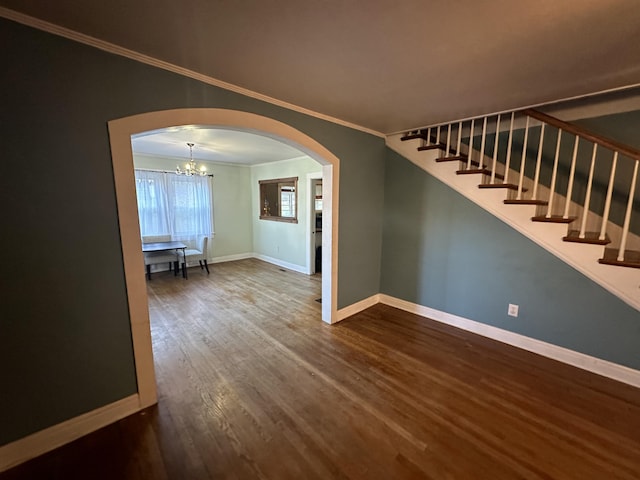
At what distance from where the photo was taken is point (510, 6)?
1192mm

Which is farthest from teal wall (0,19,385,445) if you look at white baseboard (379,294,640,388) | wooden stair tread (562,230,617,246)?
wooden stair tread (562,230,617,246)

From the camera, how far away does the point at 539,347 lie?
8.42 feet

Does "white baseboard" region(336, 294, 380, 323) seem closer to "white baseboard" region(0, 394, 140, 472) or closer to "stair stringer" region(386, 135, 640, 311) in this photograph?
"stair stringer" region(386, 135, 640, 311)

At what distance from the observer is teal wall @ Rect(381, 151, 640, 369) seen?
7.43 ft

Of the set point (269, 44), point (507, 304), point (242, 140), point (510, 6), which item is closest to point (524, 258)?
point (507, 304)

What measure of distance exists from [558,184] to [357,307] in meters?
2.62

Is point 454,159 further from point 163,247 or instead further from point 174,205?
point 174,205

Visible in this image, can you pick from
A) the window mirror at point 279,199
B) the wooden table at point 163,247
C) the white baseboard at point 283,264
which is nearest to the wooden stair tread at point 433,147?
the window mirror at point 279,199

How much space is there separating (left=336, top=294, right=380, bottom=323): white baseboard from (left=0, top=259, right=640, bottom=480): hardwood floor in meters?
0.27

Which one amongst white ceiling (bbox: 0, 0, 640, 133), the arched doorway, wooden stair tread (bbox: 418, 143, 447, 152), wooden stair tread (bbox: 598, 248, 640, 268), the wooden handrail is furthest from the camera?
wooden stair tread (bbox: 418, 143, 447, 152)

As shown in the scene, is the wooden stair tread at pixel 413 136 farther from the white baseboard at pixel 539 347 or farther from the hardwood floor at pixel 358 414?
the hardwood floor at pixel 358 414

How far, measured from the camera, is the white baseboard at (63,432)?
1.43m

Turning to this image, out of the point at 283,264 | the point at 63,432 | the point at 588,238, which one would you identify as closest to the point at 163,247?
the point at 283,264

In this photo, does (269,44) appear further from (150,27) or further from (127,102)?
(127,102)
